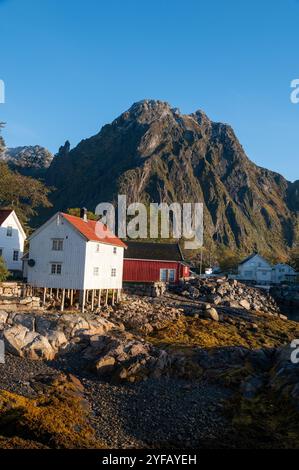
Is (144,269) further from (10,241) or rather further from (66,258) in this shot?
(66,258)

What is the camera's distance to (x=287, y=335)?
38.4 m

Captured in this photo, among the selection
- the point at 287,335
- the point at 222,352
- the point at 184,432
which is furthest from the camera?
the point at 287,335

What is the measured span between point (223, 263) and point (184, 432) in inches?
3832

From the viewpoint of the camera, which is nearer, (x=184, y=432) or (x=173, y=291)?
(x=184, y=432)

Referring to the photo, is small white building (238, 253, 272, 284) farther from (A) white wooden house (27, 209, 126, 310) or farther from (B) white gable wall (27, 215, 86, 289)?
(B) white gable wall (27, 215, 86, 289)

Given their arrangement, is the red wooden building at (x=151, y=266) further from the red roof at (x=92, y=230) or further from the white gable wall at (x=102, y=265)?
the red roof at (x=92, y=230)

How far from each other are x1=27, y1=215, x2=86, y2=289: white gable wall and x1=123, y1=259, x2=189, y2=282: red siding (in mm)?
19656

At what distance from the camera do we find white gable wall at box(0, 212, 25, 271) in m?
43.4

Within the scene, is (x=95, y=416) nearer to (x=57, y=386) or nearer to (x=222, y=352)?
(x=57, y=386)

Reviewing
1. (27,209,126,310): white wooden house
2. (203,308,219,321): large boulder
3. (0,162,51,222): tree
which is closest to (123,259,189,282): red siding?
(0,162,51,222): tree

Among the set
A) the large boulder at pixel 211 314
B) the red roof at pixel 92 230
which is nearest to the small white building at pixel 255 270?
the large boulder at pixel 211 314

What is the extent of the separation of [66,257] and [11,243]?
990 cm

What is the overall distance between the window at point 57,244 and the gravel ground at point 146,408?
47.1 ft
